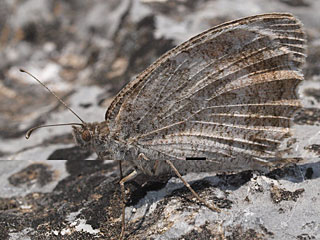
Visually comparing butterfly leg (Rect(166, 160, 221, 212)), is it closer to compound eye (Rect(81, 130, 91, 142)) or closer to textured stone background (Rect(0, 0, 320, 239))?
textured stone background (Rect(0, 0, 320, 239))

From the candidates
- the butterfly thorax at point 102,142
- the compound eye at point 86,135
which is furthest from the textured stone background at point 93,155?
the compound eye at point 86,135

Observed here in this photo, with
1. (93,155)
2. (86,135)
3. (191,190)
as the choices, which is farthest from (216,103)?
(93,155)

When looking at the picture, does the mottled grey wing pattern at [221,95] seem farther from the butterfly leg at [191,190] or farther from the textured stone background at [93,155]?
the textured stone background at [93,155]

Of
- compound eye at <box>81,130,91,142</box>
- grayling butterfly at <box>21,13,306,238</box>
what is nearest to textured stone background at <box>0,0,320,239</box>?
grayling butterfly at <box>21,13,306,238</box>

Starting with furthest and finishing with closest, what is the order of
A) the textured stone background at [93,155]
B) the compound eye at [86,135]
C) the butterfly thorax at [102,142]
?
1. the compound eye at [86,135]
2. the butterfly thorax at [102,142]
3. the textured stone background at [93,155]

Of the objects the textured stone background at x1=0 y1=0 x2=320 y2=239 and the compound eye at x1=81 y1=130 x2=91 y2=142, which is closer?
the textured stone background at x1=0 y1=0 x2=320 y2=239

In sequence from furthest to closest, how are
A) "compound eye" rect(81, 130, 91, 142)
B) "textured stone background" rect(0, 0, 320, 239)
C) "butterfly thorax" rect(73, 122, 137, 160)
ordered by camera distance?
1. "compound eye" rect(81, 130, 91, 142)
2. "butterfly thorax" rect(73, 122, 137, 160)
3. "textured stone background" rect(0, 0, 320, 239)
